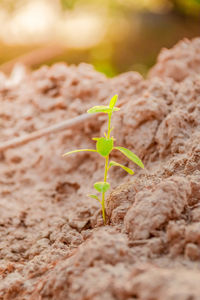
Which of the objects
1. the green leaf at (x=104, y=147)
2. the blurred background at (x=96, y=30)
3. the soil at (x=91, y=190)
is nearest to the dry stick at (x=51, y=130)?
the soil at (x=91, y=190)

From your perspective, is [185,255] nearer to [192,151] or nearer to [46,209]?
[192,151]

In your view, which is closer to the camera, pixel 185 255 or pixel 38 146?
pixel 185 255

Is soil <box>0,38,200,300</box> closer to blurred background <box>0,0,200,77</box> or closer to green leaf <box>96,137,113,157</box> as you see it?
green leaf <box>96,137,113,157</box>

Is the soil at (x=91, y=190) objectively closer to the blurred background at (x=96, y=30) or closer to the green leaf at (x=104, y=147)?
the green leaf at (x=104, y=147)

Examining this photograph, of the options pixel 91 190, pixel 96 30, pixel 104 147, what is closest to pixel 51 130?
pixel 91 190

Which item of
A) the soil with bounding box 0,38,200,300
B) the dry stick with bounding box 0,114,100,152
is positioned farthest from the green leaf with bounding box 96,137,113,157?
the dry stick with bounding box 0,114,100,152

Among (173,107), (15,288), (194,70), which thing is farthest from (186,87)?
(15,288)

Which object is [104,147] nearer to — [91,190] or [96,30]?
[91,190]
